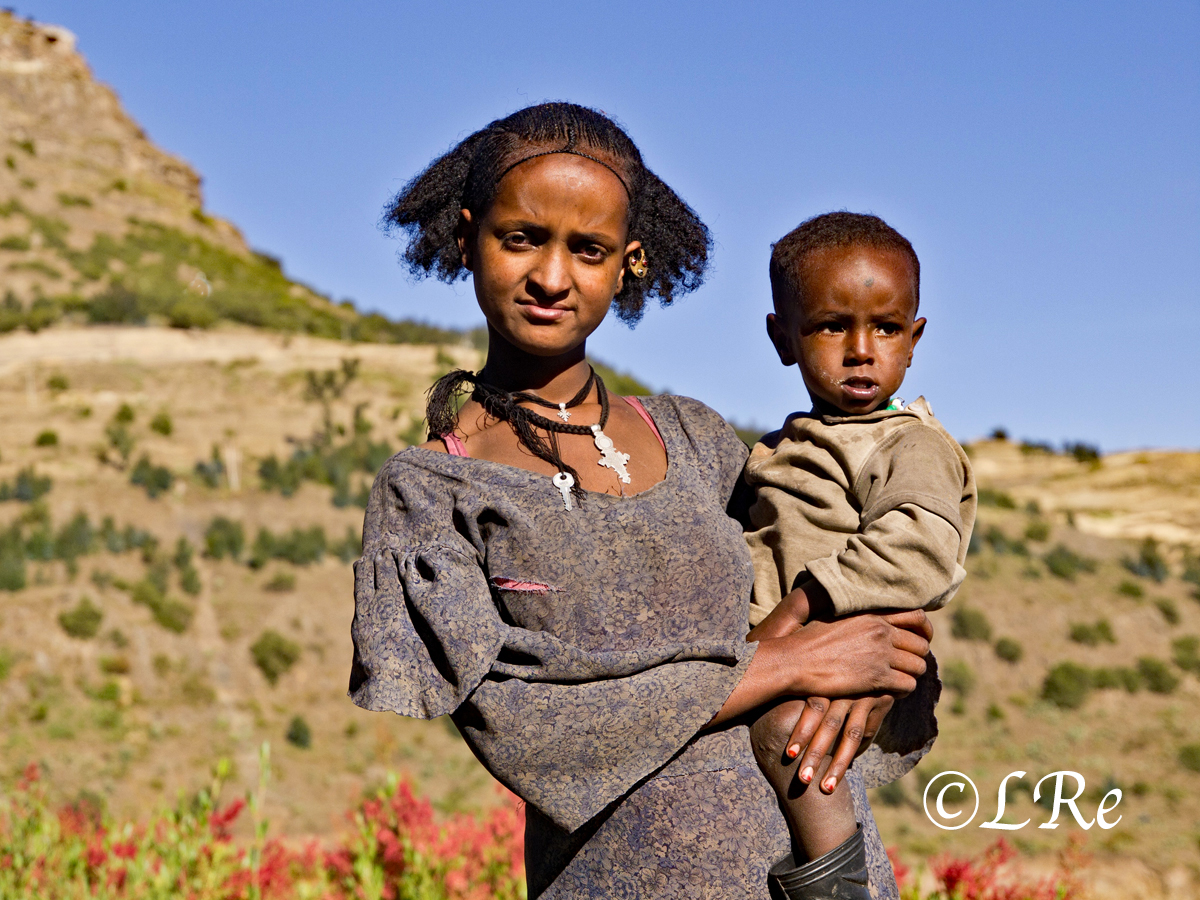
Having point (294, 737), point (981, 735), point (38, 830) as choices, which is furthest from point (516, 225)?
point (981, 735)

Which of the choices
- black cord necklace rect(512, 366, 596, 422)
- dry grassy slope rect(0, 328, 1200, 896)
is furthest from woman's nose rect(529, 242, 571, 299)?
dry grassy slope rect(0, 328, 1200, 896)

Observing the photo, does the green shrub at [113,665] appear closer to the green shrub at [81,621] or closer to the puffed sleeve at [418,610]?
the green shrub at [81,621]

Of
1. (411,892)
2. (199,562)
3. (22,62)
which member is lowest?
(411,892)

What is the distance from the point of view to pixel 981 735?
16.7 metres

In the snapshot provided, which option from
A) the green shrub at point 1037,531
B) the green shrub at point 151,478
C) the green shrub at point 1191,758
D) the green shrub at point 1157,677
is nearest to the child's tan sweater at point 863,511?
the green shrub at point 1191,758

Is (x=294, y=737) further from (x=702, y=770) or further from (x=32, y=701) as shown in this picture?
(x=702, y=770)

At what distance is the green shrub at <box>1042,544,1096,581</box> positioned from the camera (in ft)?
74.1

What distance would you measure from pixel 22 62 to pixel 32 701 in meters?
42.3

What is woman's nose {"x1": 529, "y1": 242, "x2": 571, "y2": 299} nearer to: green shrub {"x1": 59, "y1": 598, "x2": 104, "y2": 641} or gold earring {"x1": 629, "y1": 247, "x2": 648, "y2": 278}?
gold earring {"x1": 629, "y1": 247, "x2": 648, "y2": 278}

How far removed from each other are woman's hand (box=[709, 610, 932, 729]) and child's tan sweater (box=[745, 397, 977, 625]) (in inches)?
2.1

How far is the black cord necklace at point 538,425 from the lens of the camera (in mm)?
1983

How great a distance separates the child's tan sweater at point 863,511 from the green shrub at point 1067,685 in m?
17.9

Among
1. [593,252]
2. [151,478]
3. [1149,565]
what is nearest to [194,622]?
[151,478]

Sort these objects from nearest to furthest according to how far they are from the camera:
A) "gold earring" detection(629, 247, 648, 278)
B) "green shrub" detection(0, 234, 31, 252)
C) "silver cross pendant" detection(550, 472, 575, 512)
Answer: "silver cross pendant" detection(550, 472, 575, 512)
"gold earring" detection(629, 247, 648, 278)
"green shrub" detection(0, 234, 31, 252)
